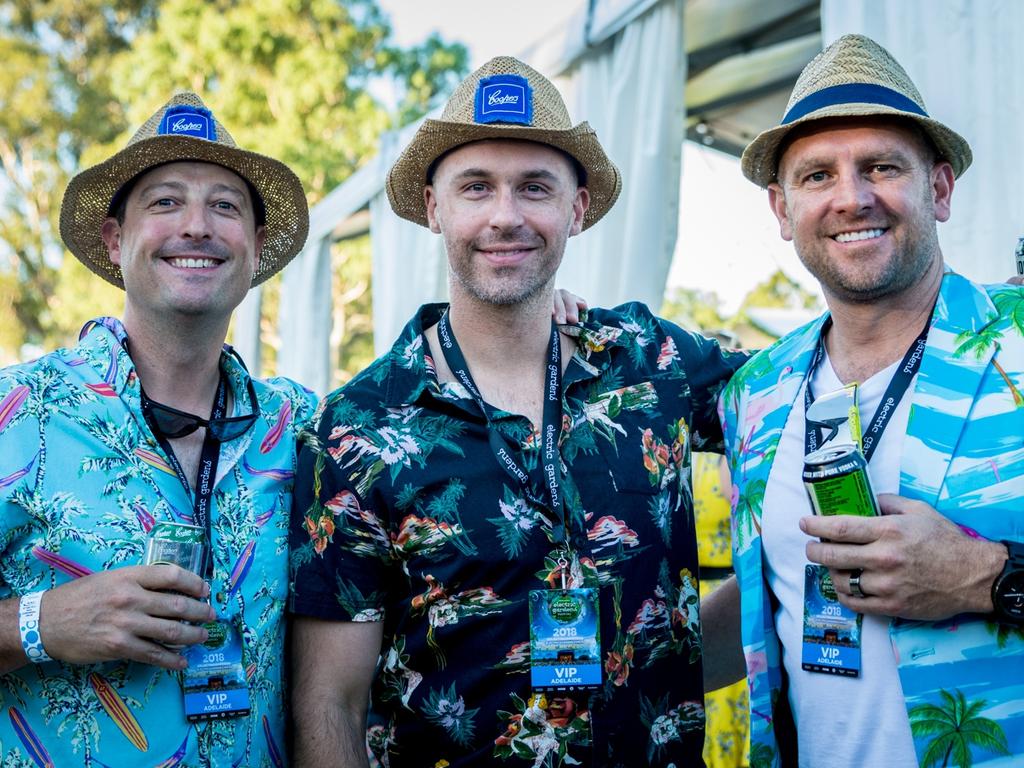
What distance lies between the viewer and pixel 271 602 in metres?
2.51

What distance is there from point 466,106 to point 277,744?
178cm

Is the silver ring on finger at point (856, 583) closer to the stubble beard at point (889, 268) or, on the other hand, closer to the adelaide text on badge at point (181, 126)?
the stubble beard at point (889, 268)

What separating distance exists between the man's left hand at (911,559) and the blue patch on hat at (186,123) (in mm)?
1957

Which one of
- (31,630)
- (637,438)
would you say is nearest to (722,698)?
(637,438)

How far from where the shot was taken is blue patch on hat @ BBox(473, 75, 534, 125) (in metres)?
2.66

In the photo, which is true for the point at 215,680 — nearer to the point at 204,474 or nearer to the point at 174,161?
the point at 204,474

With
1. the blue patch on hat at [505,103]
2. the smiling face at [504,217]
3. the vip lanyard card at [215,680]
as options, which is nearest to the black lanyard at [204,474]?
the vip lanyard card at [215,680]

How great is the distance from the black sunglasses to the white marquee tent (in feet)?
7.45

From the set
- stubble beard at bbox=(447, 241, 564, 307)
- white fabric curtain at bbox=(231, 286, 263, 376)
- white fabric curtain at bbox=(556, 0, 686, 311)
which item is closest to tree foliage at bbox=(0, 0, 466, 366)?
white fabric curtain at bbox=(231, 286, 263, 376)

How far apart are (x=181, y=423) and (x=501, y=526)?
3.03 ft

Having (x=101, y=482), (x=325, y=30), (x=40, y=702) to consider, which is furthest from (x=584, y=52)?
(x=325, y=30)

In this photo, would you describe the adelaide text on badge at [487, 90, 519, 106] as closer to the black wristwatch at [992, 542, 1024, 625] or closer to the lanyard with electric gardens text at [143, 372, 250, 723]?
the lanyard with electric gardens text at [143, 372, 250, 723]

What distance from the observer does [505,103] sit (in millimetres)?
2666

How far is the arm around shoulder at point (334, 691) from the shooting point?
240 cm
